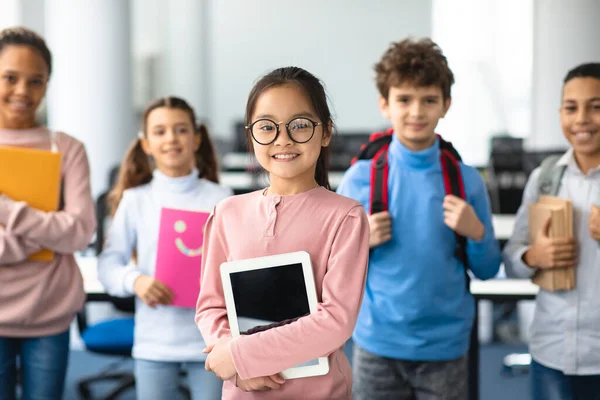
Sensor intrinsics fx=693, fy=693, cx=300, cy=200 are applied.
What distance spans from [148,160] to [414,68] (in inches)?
40.8

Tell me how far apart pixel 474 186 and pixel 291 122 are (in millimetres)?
859

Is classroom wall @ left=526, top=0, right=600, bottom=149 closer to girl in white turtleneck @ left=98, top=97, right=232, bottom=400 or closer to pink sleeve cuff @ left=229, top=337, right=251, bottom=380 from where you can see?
girl in white turtleneck @ left=98, top=97, right=232, bottom=400

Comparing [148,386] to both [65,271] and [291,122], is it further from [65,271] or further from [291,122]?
[291,122]

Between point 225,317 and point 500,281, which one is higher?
point 225,317

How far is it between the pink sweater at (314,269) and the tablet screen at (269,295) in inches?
1.5

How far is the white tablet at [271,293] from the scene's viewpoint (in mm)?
1284

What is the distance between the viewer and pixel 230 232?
1.38m

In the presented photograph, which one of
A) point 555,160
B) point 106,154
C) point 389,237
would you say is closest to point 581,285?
point 555,160

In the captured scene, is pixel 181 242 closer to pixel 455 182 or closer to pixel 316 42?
pixel 455 182

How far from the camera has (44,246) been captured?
198 cm

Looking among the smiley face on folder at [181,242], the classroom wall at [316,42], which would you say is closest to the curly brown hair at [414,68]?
the smiley face on folder at [181,242]

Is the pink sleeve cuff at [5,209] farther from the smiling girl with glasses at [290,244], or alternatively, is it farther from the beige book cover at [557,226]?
the beige book cover at [557,226]

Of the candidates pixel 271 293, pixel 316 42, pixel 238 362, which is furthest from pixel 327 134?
pixel 316 42

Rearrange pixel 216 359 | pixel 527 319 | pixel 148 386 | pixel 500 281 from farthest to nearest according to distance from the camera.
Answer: pixel 527 319 → pixel 500 281 → pixel 148 386 → pixel 216 359
